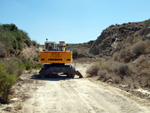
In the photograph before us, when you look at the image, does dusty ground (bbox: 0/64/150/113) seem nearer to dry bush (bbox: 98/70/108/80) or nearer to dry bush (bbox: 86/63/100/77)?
dry bush (bbox: 98/70/108/80)

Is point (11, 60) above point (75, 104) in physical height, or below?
above

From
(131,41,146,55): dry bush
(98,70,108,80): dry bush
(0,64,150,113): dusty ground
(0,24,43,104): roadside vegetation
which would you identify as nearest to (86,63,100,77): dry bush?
(98,70,108,80): dry bush

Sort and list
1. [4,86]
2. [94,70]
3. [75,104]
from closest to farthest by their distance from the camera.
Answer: [4,86], [75,104], [94,70]

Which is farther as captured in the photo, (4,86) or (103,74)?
(103,74)

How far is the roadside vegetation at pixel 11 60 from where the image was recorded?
7.69 metres

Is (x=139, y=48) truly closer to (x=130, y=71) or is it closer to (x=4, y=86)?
(x=130, y=71)

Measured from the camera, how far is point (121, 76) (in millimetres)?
14719

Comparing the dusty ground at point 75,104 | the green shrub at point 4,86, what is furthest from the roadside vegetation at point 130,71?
the green shrub at point 4,86

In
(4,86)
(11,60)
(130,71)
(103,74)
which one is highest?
(11,60)

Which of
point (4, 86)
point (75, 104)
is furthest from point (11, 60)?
point (75, 104)

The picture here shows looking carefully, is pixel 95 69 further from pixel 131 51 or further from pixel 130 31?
pixel 130 31

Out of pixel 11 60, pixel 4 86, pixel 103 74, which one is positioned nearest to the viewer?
pixel 4 86

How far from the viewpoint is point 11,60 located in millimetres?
13133

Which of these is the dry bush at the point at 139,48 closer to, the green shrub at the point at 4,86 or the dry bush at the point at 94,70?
the dry bush at the point at 94,70
